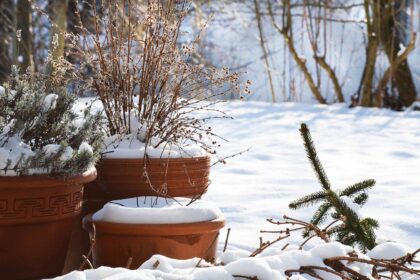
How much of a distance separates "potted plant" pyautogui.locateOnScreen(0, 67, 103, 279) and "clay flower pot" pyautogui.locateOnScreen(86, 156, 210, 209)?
278 mm

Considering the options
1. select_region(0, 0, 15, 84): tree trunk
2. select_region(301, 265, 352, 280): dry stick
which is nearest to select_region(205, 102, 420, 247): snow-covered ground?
select_region(301, 265, 352, 280): dry stick

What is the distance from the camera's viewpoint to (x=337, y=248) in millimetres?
1858

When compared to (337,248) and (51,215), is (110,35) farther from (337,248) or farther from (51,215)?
(337,248)

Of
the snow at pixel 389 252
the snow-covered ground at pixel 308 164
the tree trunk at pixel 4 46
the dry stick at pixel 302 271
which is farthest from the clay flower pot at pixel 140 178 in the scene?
the tree trunk at pixel 4 46

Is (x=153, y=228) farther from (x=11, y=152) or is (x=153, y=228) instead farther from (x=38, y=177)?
(x=11, y=152)

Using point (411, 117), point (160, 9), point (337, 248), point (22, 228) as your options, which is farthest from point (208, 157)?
point (411, 117)

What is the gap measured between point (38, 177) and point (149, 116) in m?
0.86

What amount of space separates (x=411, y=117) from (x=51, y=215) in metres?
6.16

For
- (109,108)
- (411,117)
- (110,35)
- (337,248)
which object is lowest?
(411,117)

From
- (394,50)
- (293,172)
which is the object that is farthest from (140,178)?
(394,50)

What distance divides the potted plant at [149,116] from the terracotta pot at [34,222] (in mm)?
364

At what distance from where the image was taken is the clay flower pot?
2781 millimetres

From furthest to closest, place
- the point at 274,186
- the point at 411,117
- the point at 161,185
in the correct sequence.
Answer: the point at 411,117
the point at 274,186
the point at 161,185

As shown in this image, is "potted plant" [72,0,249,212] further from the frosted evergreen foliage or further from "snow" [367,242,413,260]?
"snow" [367,242,413,260]
